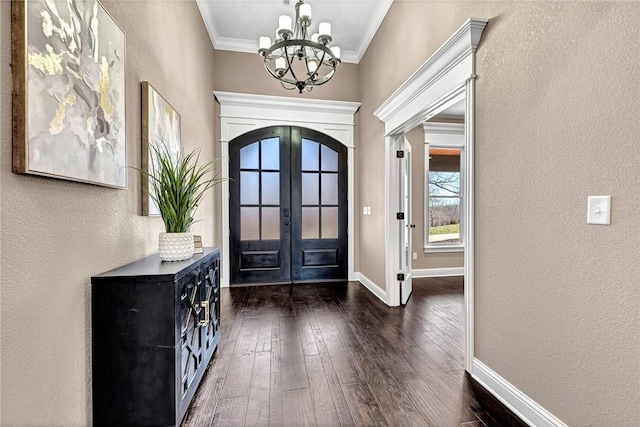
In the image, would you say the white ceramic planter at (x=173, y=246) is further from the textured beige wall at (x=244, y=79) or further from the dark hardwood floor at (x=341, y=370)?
the textured beige wall at (x=244, y=79)

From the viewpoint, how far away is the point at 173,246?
5.69 feet

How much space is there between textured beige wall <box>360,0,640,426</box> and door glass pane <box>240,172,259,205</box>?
10.1ft

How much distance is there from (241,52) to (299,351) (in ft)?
13.4

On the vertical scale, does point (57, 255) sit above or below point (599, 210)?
below

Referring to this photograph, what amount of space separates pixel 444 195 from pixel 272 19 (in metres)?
3.80

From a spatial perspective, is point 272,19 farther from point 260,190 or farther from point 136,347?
point 136,347

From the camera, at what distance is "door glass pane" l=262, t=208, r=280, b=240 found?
14.1ft

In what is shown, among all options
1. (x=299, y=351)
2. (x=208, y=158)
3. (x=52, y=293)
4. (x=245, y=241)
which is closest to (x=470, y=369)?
(x=299, y=351)

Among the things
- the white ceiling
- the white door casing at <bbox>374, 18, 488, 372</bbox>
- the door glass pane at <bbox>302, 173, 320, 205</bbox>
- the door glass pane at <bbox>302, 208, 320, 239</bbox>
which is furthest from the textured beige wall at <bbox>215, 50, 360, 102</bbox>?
the white door casing at <bbox>374, 18, 488, 372</bbox>

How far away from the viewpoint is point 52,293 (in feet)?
3.66

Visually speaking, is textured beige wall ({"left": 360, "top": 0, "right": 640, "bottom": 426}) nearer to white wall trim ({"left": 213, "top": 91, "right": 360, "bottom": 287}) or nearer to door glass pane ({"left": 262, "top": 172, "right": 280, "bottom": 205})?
white wall trim ({"left": 213, "top": 91, "right": 360, "bottom": 287})

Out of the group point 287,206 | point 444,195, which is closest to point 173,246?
point 287,206

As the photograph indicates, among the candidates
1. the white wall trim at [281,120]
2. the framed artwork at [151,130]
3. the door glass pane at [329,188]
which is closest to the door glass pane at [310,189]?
the door glass pane at [329,188]

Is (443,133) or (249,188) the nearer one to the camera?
(249,188)
